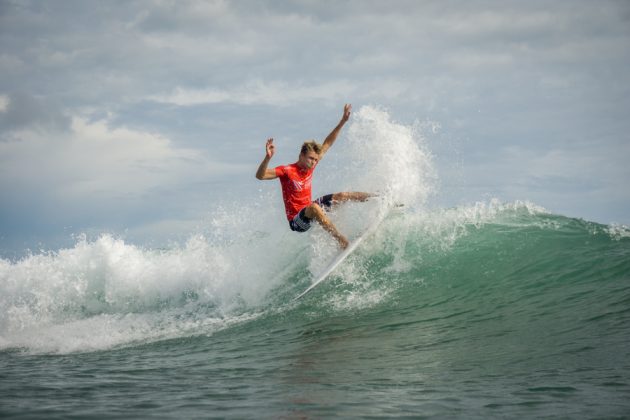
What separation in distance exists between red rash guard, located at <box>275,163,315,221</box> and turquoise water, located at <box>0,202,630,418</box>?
1425 millimetres

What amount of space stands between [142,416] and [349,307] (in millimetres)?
4839

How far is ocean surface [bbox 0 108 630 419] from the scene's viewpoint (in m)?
4.08

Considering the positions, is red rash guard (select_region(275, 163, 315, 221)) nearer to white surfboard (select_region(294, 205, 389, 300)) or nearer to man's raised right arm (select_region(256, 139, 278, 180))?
man's raised right arm (select_region(256, 139, 278, 180))

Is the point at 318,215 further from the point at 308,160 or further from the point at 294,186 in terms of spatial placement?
the point at 308,160

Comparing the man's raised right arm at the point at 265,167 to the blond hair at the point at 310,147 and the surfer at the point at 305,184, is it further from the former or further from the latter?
the blond hair at the point at 310,147

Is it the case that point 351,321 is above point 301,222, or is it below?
below

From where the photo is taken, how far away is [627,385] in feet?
13.4

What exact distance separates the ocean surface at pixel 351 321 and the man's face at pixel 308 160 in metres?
1.35

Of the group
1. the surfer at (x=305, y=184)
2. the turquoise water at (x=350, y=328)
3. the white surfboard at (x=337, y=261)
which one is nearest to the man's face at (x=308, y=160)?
the surfer at (x=305, y=184)

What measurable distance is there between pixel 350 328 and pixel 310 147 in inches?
114

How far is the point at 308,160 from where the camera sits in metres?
8.53

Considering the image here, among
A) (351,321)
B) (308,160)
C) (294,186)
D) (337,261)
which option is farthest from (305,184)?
(351,321)

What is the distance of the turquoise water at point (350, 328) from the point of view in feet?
13.3

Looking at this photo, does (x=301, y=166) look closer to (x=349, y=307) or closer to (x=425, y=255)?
(x=349, y=307)
